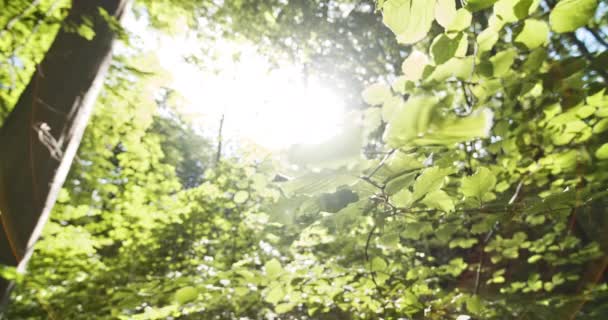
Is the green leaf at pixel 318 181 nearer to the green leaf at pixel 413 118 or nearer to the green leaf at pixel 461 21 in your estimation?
the green leaf at pixel 413 118

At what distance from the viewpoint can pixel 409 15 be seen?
1.94ft

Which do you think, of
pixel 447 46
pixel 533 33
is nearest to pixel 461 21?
pixel 447 46

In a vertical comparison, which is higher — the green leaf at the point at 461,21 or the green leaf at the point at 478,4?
the green leaf at the point at 461,21

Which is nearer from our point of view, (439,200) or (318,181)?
(318,181)

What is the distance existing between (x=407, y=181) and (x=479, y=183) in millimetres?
281

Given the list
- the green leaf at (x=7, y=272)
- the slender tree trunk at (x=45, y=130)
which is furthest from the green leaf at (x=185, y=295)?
the slender tree trunk at (x=45, y=130)

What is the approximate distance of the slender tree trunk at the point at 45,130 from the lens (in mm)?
1719

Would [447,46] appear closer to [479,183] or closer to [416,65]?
[416,65]

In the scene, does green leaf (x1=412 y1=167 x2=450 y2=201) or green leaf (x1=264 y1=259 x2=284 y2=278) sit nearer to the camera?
green leaf (x1=412 y1=167 x2=450 y2=201)

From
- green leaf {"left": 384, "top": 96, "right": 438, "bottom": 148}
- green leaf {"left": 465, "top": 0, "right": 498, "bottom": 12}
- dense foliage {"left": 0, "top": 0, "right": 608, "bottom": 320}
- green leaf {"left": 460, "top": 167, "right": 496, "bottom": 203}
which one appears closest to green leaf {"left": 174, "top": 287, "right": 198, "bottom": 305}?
dense foliage {"left": 0, "top": 0, "right": 608, "bottom": 320}

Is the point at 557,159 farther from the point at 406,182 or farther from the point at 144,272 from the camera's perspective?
the point at 144,272

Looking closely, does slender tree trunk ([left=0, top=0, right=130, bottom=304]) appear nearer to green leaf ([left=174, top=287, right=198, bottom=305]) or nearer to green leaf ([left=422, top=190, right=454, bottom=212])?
green leaf ([left=174, top=287, right=198, bottom=305])

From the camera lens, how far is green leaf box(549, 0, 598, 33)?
648 mm

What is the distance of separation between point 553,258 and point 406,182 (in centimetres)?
225
